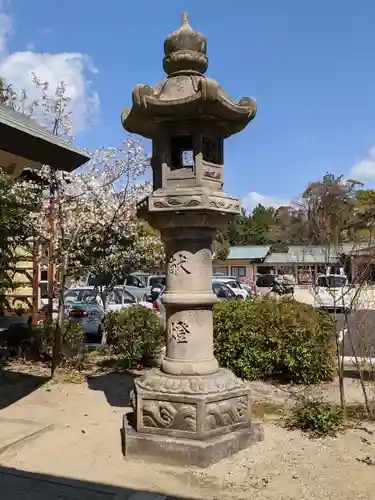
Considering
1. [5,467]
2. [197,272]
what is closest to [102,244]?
[197,272]

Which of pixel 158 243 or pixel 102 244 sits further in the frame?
pixel 158 243

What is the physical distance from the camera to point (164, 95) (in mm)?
5273

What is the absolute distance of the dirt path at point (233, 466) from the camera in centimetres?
418

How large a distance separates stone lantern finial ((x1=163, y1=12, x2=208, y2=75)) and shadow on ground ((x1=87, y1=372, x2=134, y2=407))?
444 cm

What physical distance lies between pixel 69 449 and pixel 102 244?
231 inches

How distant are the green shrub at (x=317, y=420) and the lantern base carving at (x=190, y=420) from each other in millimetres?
659

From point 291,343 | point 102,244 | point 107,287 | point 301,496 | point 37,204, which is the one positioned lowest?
point 301,496

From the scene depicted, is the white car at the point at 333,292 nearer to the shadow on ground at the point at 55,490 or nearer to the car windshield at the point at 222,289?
the shadow on ground at the point at 55,490

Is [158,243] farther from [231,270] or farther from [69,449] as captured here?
[231,270]

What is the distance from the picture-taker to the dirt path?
418 cm

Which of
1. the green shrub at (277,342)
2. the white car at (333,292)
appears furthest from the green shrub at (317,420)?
the green shrub at (277,342)

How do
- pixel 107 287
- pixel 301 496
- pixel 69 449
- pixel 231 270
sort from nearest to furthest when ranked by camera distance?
1. pixel 301 496
2. pixel 69 449
3. pixel 107 287
4. pixel 231 270

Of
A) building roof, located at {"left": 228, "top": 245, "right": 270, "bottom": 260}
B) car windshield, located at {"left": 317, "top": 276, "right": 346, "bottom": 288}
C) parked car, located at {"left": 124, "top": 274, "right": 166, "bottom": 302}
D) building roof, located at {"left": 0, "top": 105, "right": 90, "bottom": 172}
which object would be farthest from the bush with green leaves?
building roof, located at {"left": 228, "top": 245, "right": 270, "bottom": 260}

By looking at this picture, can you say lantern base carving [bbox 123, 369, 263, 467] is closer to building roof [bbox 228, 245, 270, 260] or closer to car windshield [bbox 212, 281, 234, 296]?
car windshield [bbox 212, 281, 234, 296]
